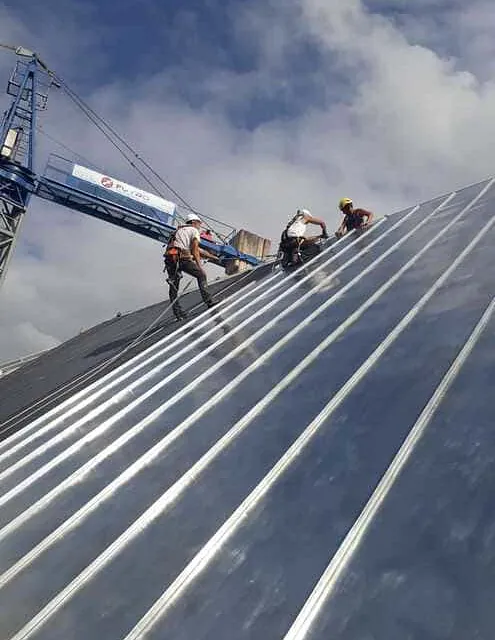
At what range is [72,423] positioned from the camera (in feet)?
17.4

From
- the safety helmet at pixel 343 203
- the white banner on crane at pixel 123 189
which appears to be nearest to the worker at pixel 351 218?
the safety helmet at pixel 343 203

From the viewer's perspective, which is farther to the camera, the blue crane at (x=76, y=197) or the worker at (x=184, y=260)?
the blue crane at (x=76, y=197)

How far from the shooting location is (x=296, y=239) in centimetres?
1000

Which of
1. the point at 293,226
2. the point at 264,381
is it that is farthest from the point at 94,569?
the point at 293,226

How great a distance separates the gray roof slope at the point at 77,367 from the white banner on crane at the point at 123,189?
56.9 feet

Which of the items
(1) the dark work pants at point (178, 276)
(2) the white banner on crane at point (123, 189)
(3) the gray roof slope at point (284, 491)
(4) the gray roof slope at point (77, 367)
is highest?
(2) the white banner on crane at point (123, 189)

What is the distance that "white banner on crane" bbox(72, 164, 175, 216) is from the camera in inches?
1188

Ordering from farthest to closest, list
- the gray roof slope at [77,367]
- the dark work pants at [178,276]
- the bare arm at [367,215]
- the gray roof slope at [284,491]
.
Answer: the bare arm at [367,215] → the dark work pants at [178,276] → the gray roof slope at [77,367] → the gray roof slope at [284,491]

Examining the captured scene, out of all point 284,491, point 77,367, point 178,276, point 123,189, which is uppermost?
point 123,189

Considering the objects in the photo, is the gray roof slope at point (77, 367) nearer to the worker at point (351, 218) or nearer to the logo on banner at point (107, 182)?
the worker at point (351, 218)

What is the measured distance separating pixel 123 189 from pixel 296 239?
22914mm

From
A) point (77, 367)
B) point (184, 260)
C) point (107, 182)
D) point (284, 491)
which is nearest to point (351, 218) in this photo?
point (184, 260)

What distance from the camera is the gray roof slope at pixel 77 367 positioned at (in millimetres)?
7617

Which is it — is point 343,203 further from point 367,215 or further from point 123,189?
point 123,189
